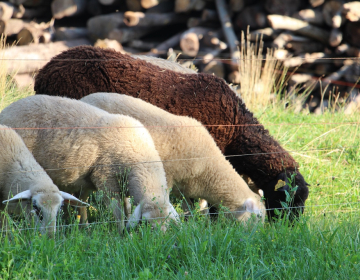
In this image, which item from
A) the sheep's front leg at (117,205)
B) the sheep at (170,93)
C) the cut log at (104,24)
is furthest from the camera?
the cut log at (104,24)

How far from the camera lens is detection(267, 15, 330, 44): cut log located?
8.48 metres

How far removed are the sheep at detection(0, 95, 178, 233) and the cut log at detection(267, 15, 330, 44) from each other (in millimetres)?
5240

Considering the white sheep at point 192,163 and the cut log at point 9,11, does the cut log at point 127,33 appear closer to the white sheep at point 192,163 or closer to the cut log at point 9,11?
the cut log at point 9,11

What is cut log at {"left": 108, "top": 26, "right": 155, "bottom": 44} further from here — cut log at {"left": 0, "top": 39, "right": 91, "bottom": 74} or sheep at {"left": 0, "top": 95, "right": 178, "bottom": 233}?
sheep at {"left": 0, "top": 95, "right": 178, "bottom": 233}

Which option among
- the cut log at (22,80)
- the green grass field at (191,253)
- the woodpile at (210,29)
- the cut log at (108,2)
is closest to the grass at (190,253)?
the green grass field at (191,253)

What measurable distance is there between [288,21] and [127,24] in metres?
3.07

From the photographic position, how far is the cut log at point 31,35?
8.84 m

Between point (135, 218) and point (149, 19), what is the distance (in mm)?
6432

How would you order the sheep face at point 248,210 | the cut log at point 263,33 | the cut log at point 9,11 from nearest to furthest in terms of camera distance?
the sheep face at point 248,210 → the cut log at point 9,11 → the cut log at point 263,33

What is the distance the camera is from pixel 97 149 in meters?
4.02

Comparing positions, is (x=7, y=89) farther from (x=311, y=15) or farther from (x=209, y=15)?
(x=311, y=15)

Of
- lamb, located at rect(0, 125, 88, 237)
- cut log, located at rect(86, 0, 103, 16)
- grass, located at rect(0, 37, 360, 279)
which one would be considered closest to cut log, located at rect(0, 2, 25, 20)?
cut log, located at rect(86, 0, 103, 16)

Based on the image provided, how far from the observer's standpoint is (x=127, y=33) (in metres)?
9.06

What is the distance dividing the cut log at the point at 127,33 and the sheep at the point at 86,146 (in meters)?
5.14
